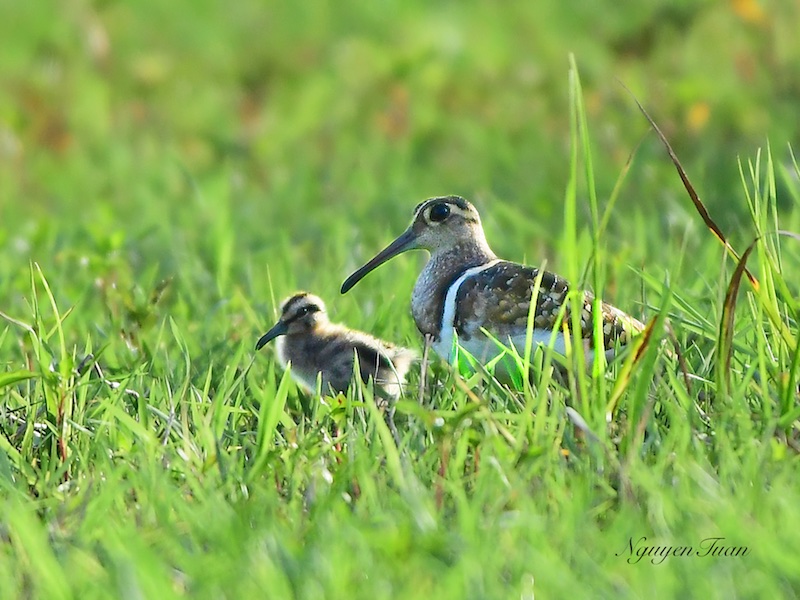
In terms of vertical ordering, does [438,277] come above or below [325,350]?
above

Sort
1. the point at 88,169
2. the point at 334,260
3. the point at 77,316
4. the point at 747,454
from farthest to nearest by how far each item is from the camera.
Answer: the point at 88,169 < the point at 334,260 < the point at 77,316 < the point at 747,454

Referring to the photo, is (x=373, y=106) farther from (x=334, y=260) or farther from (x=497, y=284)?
(x=497, y=284)

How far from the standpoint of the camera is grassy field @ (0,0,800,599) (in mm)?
2803

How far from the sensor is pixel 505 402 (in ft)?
12.5

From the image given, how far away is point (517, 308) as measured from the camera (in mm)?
4363

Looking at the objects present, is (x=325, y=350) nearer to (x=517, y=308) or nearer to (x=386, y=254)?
(x=386, y=254)

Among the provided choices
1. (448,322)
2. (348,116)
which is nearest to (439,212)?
(448,322)

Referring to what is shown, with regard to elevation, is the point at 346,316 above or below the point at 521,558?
below

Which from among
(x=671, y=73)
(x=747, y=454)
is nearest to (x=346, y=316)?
(x=747, y=454)

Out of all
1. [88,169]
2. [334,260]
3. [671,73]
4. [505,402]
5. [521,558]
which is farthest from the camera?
[671,73]

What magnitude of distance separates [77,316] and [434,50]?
5.10 metres
